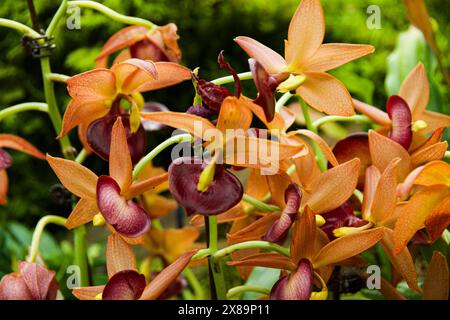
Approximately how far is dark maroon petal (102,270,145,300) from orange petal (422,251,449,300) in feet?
0.83

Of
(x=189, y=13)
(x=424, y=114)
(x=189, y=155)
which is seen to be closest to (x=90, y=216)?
(x=189, y=155)

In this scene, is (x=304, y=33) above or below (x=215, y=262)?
above

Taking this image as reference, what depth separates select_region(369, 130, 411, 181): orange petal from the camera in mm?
635

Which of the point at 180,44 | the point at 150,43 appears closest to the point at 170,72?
the point at 150,43

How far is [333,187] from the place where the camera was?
1.93 feet

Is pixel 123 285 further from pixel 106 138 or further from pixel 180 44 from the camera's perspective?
pixel 180 44

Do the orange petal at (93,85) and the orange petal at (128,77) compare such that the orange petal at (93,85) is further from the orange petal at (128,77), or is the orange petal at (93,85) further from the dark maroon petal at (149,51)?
the dark maroon petal at (149,51)

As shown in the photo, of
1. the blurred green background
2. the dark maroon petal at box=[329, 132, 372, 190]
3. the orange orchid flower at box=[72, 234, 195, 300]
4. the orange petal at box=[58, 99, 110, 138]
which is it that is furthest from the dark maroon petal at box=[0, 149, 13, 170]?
the blurred green background

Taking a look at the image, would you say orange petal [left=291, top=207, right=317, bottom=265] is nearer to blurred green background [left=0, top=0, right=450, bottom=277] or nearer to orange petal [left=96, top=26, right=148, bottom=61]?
orange petal [left=96, top=26, right=148, bottom=61]

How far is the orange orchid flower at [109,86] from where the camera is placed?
1.97ft

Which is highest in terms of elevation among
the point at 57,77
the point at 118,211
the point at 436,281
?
Result: the point at 57,77

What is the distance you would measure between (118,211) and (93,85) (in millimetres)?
126

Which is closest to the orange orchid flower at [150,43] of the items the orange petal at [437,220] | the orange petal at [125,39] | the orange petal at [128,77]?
the orange petal at [125,39]
